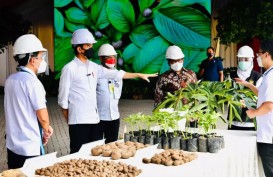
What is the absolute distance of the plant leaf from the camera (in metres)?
19.0

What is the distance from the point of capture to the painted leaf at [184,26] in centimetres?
1731

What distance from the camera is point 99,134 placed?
5832 mm

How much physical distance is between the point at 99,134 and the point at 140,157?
6.73 feet

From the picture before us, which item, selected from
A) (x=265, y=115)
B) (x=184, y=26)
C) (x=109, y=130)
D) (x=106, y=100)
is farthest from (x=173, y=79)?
(x=184, y=26)

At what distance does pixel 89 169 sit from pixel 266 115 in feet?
6.17

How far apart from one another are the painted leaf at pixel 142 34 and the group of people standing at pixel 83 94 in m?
12.0

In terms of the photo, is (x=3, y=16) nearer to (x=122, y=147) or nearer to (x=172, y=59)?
(x=172, y=59)

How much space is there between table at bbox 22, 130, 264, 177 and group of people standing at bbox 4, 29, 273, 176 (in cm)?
17

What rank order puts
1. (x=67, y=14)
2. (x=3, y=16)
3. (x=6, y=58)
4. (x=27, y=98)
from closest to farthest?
(x=27, y=98) < (x=3, y=16) < (x=67, y=14) < (x=6, y=58)

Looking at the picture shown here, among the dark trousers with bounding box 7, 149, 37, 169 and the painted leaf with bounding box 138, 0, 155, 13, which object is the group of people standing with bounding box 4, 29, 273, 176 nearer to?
the dark trousers with bounding box 7, 149, 37, 169

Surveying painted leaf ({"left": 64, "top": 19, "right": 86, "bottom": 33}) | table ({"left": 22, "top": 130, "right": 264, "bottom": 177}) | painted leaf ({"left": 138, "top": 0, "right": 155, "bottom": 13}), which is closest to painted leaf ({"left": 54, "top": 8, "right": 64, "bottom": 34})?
painted leaf ({"left": 64, "top": 19, "right": 86, "bottom": 33})

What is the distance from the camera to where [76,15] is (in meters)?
19.2

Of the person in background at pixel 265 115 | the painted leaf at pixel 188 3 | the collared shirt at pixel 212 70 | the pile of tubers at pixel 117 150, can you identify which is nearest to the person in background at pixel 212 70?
the collared shirt at pixel 212 70

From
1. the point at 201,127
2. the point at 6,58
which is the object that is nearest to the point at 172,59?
the point at 201,127
